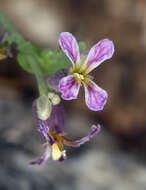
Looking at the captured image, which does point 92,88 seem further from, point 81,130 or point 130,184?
point 81,130

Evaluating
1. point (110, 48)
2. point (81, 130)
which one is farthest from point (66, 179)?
point (110, 48)

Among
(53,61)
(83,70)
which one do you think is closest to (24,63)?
(53,61)

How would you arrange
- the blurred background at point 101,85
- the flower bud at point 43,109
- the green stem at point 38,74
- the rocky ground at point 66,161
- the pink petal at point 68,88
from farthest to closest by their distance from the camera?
the blurred background at point 101,85, the rocky ground at point 66,161, the green stem at point 38,74, the flower bud at point 43,109, the pink petal at point 68,88

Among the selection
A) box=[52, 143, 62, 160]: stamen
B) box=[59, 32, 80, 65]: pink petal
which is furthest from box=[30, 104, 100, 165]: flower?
box=[59, 32, 80, 65]: pink petal

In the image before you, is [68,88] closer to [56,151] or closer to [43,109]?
[43,109]

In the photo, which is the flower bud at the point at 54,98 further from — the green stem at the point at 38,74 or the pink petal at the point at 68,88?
the pink petal at the point at 68,88

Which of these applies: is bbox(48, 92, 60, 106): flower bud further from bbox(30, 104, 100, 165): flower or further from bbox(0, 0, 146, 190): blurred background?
bbox(0, 0, 146, 190): blurred background

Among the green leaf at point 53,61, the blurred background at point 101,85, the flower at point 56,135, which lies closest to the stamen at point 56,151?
the flower at point 56,135
